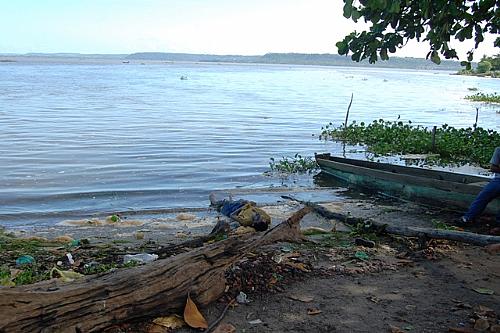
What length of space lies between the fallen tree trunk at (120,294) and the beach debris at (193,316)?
0.07 m

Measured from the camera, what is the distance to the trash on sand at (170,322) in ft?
14.3

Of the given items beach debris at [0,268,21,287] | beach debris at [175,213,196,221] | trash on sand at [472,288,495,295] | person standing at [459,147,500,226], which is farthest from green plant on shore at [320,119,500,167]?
beach debris at [0,268,21,287]

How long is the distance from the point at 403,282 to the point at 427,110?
36966mm

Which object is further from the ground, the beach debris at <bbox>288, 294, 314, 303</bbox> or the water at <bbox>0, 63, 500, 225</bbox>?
the beach debris at <bbox>288, 294, 314, 303</bbox>

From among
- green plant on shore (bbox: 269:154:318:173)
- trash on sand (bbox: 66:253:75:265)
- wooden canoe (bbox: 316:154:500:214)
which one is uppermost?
trash on sand (bbox: 66:253:75:265)

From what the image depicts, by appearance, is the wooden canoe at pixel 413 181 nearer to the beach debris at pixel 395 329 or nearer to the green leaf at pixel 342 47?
the green leaf at pixel 342 47

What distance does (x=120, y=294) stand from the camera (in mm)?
4137

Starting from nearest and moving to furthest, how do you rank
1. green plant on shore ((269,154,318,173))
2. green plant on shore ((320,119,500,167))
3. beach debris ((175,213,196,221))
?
beach debris ((175,213,196,221)) < green plant on shore ((269,154,318,173)) < green plant on shore ((320,119,500,167))

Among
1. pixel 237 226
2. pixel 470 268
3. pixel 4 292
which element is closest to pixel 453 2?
pixel 470 268

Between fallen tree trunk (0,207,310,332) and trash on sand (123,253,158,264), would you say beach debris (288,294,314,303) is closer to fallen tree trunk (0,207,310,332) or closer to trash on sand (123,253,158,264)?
fallen tree trunk (0,207,310,332)

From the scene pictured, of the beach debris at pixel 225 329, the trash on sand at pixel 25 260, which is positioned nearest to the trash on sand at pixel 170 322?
the beach debris at pixel 225 329

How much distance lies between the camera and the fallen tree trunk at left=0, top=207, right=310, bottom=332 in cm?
370

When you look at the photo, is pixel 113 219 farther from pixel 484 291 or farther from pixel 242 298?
pixel 484 291

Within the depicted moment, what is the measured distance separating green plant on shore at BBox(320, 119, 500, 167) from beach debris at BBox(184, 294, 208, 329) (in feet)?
44.8
